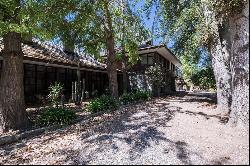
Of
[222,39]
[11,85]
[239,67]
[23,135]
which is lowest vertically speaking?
[23,135]

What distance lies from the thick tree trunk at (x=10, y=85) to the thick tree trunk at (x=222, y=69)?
8258 mm

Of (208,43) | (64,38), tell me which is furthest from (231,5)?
(64,38)

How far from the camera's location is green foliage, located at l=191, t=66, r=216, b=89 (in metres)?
20.5

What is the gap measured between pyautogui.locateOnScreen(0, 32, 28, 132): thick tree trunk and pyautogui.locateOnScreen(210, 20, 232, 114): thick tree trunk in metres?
8.26

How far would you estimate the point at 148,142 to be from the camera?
22.5ft

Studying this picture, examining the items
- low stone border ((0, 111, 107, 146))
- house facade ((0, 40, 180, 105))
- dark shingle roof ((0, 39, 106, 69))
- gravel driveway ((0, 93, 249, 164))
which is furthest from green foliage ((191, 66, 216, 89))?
low stone border ((0, 111, 107, 146))

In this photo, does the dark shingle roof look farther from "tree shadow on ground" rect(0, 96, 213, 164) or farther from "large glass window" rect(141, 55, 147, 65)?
"tree shadow on ground" rect(0, 96, 213, 164)

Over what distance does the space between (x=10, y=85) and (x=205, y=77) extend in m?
14.6

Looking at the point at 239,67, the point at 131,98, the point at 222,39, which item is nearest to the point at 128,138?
the point at 239,67

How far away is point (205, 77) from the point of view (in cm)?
2078

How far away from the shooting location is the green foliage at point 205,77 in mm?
20516

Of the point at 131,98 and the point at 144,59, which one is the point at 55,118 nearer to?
the point at 131,98

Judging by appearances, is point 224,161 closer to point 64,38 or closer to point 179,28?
point 64,38

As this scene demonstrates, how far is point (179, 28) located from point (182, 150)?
14.0m
